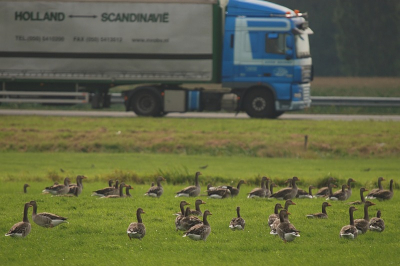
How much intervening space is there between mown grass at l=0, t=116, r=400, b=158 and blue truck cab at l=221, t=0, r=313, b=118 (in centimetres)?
253

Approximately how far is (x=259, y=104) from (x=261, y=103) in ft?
0.39

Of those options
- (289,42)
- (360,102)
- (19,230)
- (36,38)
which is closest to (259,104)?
(289,42)

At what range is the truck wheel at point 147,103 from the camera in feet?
143

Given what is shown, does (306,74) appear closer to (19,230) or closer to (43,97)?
(43,97)

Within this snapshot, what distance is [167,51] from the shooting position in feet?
143

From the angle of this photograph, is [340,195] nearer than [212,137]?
Yes

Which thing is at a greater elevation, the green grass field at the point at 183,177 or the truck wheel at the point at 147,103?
the truck wheel at the point at 147,103

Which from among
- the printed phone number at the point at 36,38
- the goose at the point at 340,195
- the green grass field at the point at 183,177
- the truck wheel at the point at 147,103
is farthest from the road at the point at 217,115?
the goose at the point at 340,195

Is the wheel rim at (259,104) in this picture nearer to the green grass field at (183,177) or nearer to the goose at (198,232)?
the green grass field at (183,177)

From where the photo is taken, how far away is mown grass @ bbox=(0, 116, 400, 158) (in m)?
35.4

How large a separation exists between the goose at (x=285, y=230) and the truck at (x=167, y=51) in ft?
90.2

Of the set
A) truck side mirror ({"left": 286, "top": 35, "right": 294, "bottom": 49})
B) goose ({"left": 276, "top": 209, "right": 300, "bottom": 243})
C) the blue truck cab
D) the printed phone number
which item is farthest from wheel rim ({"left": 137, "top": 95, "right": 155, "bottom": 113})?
goose ({"left": 276, "top": 209, "right": 300, "bottom": 243})

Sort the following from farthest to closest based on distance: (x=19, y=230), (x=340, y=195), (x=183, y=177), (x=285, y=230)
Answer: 1. (x=183, y=177)
2. (x=340, y=195)
3. (x=19, y=230)
4. (x=285, y=230)

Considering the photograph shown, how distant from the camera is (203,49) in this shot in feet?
142
